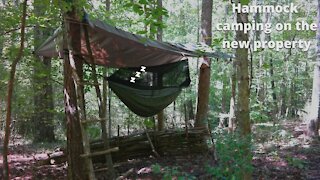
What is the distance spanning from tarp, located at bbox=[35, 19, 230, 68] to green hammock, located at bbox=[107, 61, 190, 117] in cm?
11

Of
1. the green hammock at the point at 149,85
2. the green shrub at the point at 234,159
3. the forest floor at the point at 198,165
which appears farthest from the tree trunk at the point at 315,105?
the green shrub at the point at 234,159

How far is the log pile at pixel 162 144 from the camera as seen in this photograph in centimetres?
460

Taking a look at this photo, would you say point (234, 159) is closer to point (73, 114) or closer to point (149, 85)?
point (73, 114)

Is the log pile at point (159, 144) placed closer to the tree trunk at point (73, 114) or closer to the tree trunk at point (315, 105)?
the tree trunk at point (73, 114)

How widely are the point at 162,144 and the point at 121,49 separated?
5.32ft

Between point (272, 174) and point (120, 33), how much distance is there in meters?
2.19

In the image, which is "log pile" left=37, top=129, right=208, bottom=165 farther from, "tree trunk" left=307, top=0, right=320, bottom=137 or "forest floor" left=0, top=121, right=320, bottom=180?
"tree trunk" left=307, top=0, right=320, bottom=137

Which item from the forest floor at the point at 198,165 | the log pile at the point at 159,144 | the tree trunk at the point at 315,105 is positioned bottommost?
the forest floor at the point at 198,165

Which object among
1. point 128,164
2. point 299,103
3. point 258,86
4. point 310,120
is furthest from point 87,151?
point 299,103

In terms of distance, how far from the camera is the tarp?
3390 millimetres

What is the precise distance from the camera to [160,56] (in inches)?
173

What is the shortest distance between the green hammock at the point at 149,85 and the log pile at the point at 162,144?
537 mm

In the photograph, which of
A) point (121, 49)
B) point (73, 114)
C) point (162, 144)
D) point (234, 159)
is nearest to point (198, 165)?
point (162, 144)

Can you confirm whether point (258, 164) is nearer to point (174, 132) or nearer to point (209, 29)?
point (174, 132)
